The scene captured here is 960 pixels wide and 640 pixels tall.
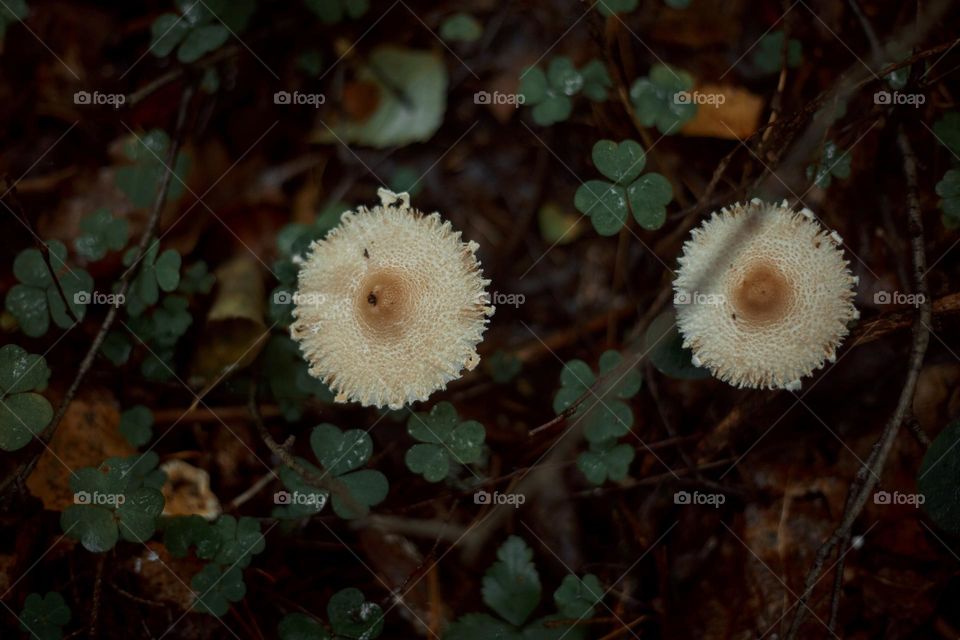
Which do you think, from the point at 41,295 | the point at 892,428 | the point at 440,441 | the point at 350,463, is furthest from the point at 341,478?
the point at 892,428

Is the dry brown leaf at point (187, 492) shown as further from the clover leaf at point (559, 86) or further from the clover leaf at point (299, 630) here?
the clover leaf at point (559, 86)

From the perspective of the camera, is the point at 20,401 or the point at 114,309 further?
the point at 114,309

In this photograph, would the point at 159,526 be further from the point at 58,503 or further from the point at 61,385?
the point at 61,385

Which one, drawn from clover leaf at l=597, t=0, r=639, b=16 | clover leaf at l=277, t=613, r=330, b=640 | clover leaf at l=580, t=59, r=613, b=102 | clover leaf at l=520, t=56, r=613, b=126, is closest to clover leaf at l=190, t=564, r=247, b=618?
clover leaf at l=277, t=613, r=330, b=640

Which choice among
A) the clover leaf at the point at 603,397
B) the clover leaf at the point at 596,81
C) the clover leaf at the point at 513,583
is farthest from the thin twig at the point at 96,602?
the clover leaf at the point at 596,81

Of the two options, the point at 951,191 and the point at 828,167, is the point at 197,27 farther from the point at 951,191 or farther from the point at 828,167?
the point at 951,191

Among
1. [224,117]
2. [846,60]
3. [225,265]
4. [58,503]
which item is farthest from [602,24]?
[58,503]
